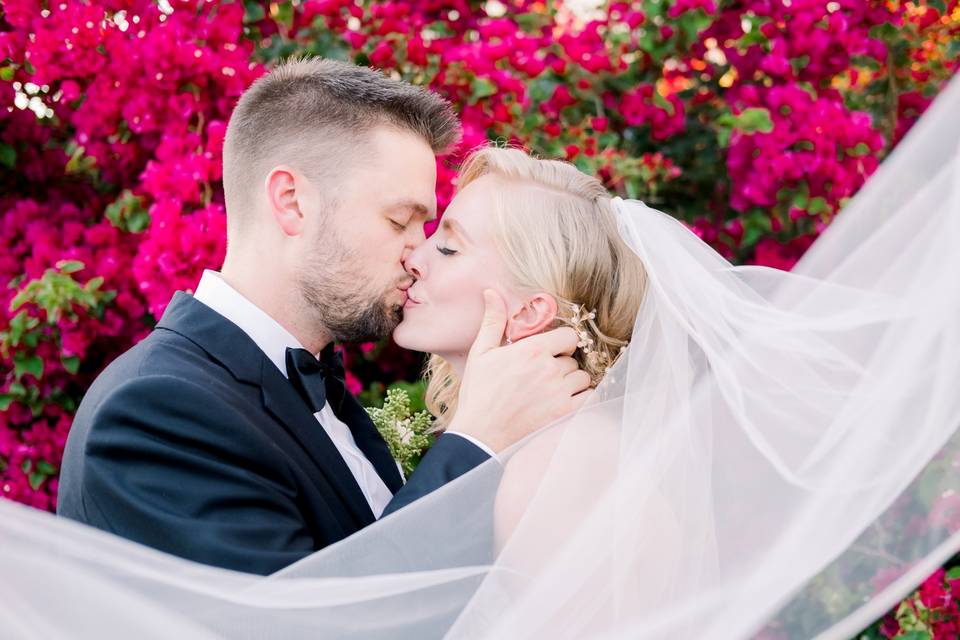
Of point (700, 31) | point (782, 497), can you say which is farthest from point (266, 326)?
point (700, 31)

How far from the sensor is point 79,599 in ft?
5.57

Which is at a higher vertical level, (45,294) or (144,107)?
(144,107)

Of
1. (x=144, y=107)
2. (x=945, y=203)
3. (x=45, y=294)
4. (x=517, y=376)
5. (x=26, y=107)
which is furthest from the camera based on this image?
(x=26, y=107)

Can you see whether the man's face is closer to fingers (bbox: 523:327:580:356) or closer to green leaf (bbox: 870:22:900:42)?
fingers (bbox: 523:327:580:356)

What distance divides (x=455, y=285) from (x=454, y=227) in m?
0.18

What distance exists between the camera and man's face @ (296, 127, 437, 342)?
→ 264 cm

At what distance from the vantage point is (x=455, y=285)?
8.66 ft

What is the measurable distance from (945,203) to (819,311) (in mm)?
310

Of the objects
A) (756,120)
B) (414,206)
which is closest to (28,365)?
(414,206)

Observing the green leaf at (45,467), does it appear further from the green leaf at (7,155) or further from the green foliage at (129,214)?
the green leaf at (7,155)

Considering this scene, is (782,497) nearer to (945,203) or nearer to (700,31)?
(945,203)

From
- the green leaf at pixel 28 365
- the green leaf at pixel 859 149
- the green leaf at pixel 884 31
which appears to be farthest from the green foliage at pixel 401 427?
the green leaf at pixel 884 31

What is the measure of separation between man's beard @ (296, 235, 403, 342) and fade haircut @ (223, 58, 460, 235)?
16 centimetres

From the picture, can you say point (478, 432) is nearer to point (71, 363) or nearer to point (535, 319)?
point (535, 319)
